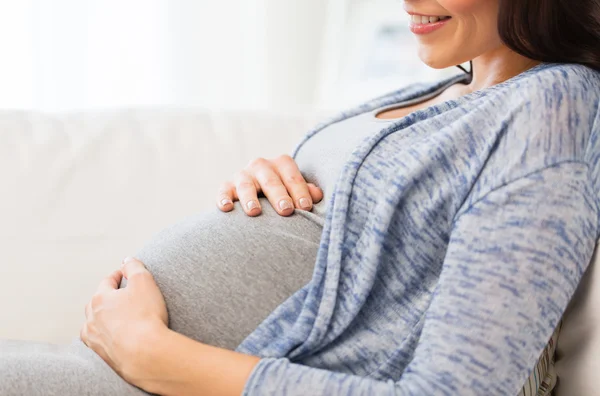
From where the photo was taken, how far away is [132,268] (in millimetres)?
1015

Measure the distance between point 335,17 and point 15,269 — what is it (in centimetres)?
168

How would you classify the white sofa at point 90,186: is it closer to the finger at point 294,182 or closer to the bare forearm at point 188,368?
the finger at point 294,182

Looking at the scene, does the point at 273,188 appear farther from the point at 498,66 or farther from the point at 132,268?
the point at 498,66

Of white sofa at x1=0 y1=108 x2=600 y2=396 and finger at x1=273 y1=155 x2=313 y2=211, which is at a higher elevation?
finger at x1=273 y1=155 x2=313 y2=211

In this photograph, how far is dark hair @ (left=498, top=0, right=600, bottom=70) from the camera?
0.97 m

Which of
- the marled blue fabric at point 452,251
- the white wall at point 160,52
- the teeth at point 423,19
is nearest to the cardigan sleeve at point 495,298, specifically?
the marled blue fabric at point 452,251

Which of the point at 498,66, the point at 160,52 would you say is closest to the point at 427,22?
the point at 498,66

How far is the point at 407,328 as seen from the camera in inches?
35.2

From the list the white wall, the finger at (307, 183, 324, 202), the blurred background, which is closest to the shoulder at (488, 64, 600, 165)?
the finger at (307, 183, 324, 202)

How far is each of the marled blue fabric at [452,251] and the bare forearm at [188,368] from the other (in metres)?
0.02

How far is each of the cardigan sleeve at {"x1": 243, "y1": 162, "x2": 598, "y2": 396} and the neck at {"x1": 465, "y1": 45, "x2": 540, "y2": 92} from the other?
0.31 metres

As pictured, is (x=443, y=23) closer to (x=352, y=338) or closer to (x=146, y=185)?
(x=352, y=338)

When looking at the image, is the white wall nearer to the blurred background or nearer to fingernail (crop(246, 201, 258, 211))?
the blurred background

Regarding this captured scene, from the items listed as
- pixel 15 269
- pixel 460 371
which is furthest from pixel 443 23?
pixel 15 269
